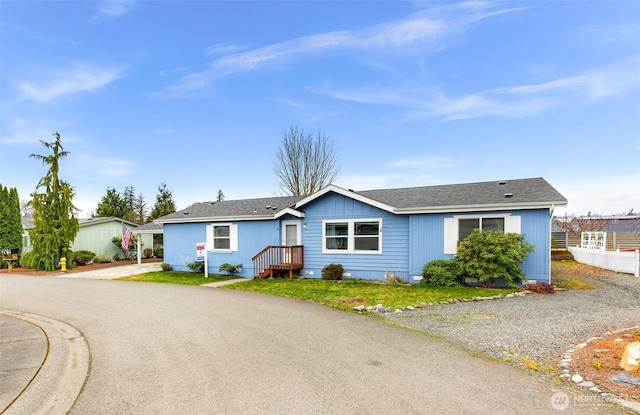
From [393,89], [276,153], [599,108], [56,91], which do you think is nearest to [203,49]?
[56,91]

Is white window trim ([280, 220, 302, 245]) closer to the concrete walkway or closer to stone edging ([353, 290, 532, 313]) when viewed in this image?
stone edging ([353, 290, 532, 313])

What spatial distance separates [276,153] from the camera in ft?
99.2

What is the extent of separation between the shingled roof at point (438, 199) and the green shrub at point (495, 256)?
1256 millimetres

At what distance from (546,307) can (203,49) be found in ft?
57.6

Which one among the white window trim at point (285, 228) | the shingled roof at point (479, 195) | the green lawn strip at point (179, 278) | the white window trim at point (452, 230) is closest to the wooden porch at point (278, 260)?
the white window trim at point (285, 228)

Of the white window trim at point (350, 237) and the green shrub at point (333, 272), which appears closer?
the white window trim at point (350, 237)

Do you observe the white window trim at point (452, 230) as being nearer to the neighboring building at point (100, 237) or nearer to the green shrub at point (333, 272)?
the green shrub at point (333, 272)

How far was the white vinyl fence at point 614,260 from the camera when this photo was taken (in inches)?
568

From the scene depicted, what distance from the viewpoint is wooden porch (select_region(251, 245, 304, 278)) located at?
1528 cm

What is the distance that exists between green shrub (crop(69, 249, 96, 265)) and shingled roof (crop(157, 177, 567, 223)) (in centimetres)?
921

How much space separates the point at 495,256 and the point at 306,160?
67.6 feet

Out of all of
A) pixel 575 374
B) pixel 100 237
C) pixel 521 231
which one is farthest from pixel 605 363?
pixel 100 237

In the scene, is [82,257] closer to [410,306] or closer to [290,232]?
[290,232]

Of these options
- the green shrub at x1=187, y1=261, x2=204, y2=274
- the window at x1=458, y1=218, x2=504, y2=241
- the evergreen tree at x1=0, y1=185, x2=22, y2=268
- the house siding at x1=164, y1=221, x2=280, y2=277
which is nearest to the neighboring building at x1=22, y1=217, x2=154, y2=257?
the evergreen tree at x1=0, y1=185, x2=22, y2=268
